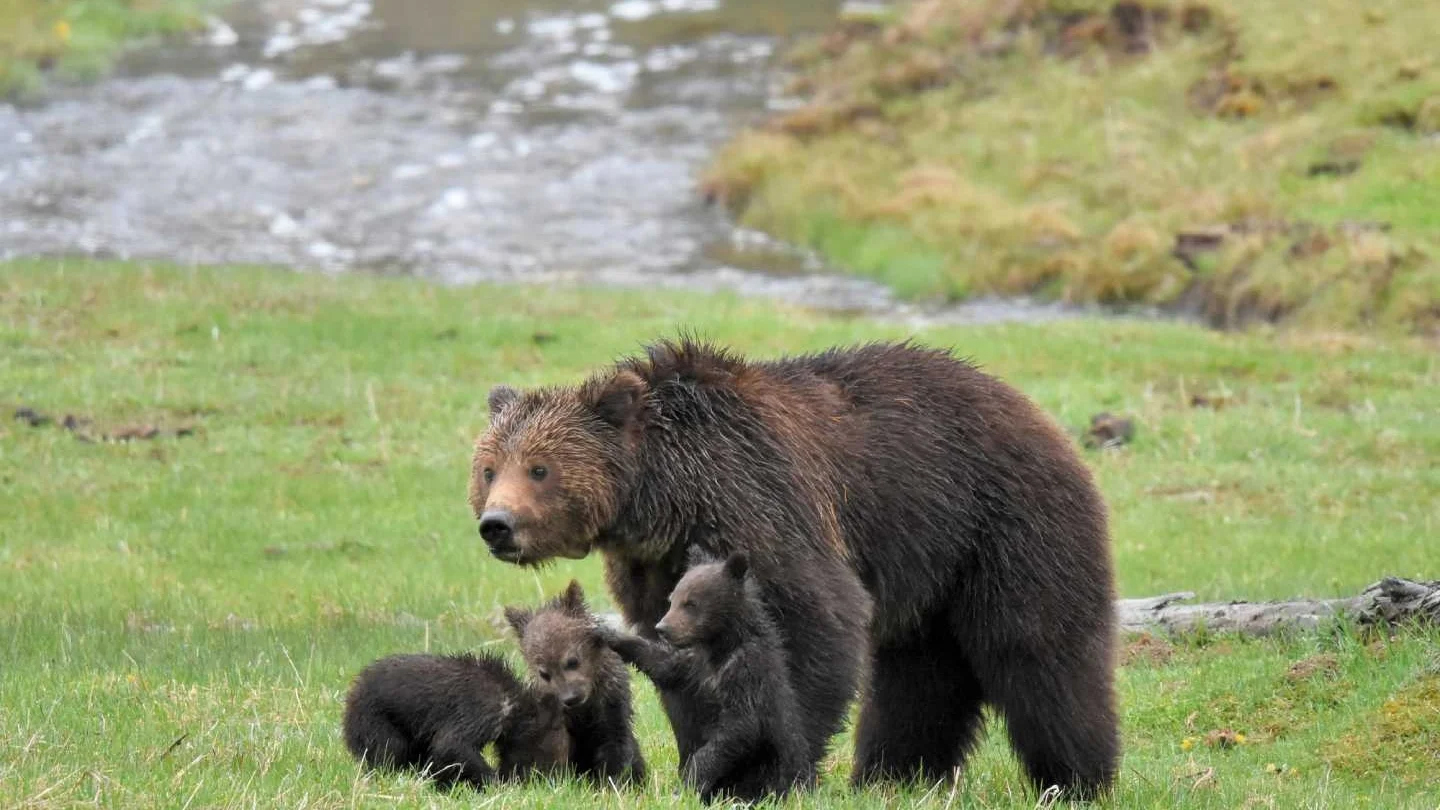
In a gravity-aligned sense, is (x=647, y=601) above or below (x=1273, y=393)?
above

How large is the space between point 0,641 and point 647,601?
5273mm

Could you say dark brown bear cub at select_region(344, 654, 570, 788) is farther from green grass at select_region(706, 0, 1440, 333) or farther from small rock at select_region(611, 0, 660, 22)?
small rock at select_region(611, 0, 660, 22)

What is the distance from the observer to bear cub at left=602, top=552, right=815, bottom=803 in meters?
8.29

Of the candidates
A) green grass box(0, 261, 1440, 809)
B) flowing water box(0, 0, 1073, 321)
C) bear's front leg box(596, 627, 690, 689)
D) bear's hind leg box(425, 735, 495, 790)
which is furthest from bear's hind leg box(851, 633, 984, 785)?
flowing water box(0, 0, 1073, 321)

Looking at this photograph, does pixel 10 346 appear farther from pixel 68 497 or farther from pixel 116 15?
pixel 116 15

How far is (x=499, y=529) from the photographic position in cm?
841

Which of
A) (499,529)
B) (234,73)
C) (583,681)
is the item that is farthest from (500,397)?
(234,73)

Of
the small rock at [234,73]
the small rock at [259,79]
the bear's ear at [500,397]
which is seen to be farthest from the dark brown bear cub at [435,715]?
the small rock at [234,73]

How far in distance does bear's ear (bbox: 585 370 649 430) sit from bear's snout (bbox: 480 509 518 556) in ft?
2.42

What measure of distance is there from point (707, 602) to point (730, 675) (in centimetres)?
37

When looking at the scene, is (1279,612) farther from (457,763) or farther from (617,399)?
(457,763)

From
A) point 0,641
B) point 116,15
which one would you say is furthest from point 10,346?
point 116,15

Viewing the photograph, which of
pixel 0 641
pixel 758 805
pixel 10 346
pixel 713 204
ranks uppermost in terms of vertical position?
pixel 758 805

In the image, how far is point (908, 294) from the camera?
31.6 meters
